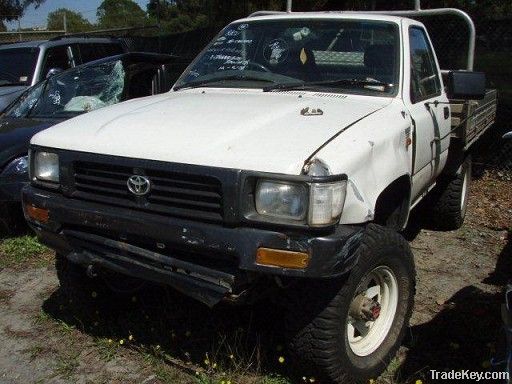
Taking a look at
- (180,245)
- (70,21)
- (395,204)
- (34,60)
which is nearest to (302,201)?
(180,245)

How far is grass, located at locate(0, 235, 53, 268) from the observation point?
4906 mm

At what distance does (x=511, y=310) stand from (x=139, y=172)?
5.72 ft


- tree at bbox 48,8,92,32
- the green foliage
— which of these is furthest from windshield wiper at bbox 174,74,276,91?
tree at bbox 48,8,92,32

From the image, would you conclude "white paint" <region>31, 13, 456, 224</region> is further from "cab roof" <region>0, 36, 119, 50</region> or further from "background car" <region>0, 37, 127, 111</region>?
"cab roof" <region>0, 36, 119, 50</region>

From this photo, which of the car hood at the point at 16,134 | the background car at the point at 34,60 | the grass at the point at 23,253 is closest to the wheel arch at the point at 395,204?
the grass at the point at 23,253

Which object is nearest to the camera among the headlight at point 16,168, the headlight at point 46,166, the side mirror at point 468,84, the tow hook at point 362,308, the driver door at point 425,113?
the tow hook at point 362,308

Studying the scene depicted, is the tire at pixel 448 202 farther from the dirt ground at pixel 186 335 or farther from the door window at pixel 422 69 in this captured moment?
the door window at pixel 422 69

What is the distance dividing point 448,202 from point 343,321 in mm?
3006

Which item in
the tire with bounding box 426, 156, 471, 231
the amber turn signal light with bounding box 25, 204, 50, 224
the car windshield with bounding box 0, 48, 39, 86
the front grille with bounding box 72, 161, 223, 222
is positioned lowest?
the tire with bounding box 426, 156, 471, 231

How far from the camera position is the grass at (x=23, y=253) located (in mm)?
4906

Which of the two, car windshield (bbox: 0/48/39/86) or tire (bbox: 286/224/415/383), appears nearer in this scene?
tire (bbox: 286/224/415/383)

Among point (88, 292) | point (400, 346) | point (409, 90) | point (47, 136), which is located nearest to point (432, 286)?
point (400, 346)

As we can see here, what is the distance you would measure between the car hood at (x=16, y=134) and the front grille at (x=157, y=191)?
7.84 ft

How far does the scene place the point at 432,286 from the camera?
4.34 meters
